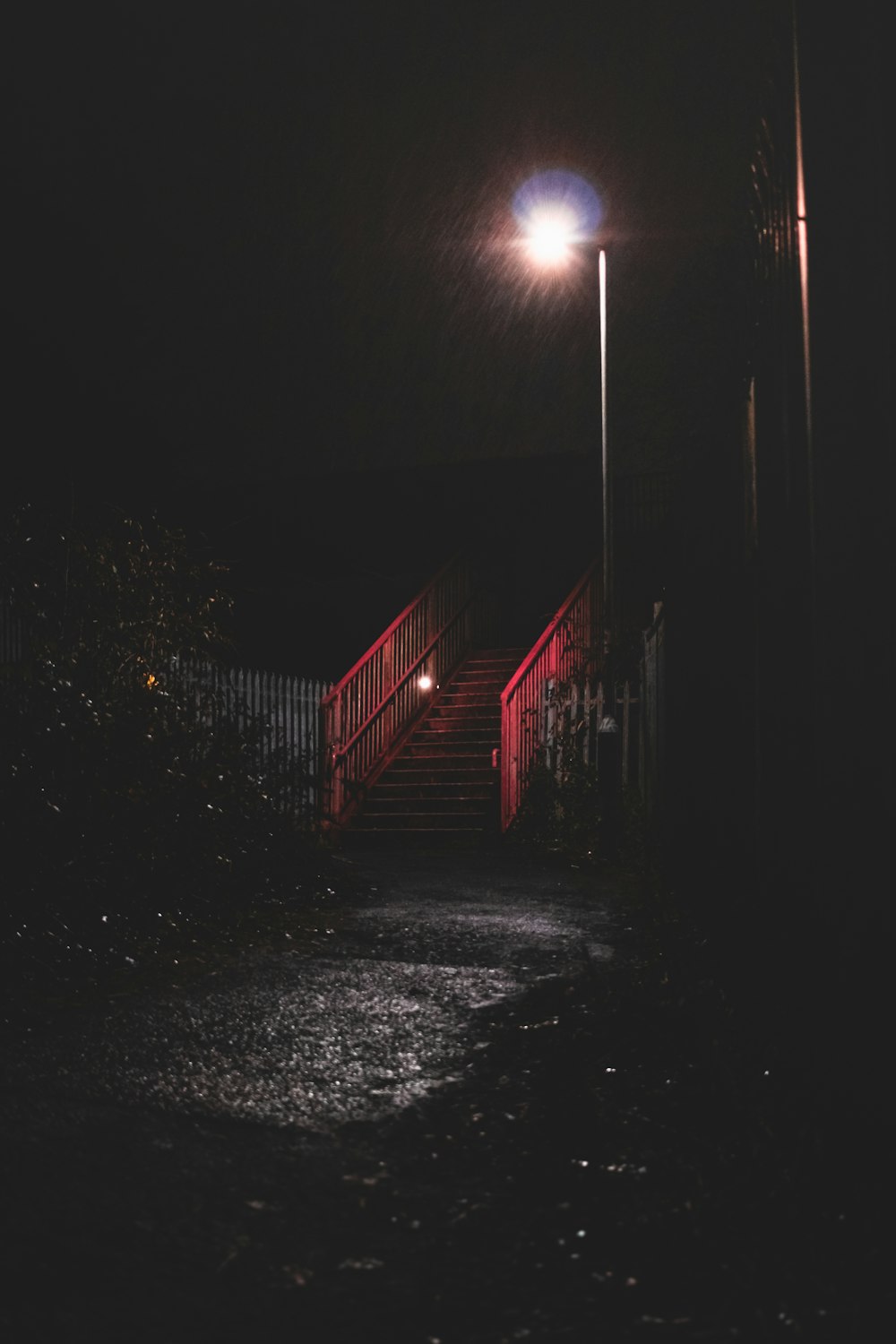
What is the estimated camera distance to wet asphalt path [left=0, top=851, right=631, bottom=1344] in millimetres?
1977

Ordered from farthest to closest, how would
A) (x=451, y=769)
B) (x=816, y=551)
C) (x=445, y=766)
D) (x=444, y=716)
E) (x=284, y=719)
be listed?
(x=444, y=716), (x=284, y=719), (x=445, y=766), (x=451, y=769), (x=816, y=551)

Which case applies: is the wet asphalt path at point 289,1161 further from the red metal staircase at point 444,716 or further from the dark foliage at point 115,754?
the red metal staircase at point 444,716

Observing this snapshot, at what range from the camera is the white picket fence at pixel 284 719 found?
816cm

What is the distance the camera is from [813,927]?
8.82 ft

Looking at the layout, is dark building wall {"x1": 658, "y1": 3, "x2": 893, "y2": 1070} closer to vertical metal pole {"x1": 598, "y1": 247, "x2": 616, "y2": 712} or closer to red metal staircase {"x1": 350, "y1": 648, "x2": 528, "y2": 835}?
vertical metal pole {"x1": 598, "y1": 247, "x2": 616, "y2": 712}

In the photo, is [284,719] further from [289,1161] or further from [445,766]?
[289,1161]

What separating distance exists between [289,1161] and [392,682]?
12233mm

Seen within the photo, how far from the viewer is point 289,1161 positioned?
2.68 metres

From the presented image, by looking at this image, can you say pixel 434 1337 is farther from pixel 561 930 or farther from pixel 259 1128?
pixel 561 930

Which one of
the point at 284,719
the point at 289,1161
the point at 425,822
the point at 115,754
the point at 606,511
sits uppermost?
the point at 606,511

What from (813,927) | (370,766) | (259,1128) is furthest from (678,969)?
(370,766)

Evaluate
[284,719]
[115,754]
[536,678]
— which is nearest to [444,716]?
[536,678]

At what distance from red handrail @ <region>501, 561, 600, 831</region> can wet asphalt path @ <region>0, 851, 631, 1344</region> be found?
751cm

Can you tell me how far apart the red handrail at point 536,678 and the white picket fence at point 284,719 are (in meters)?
2.32
